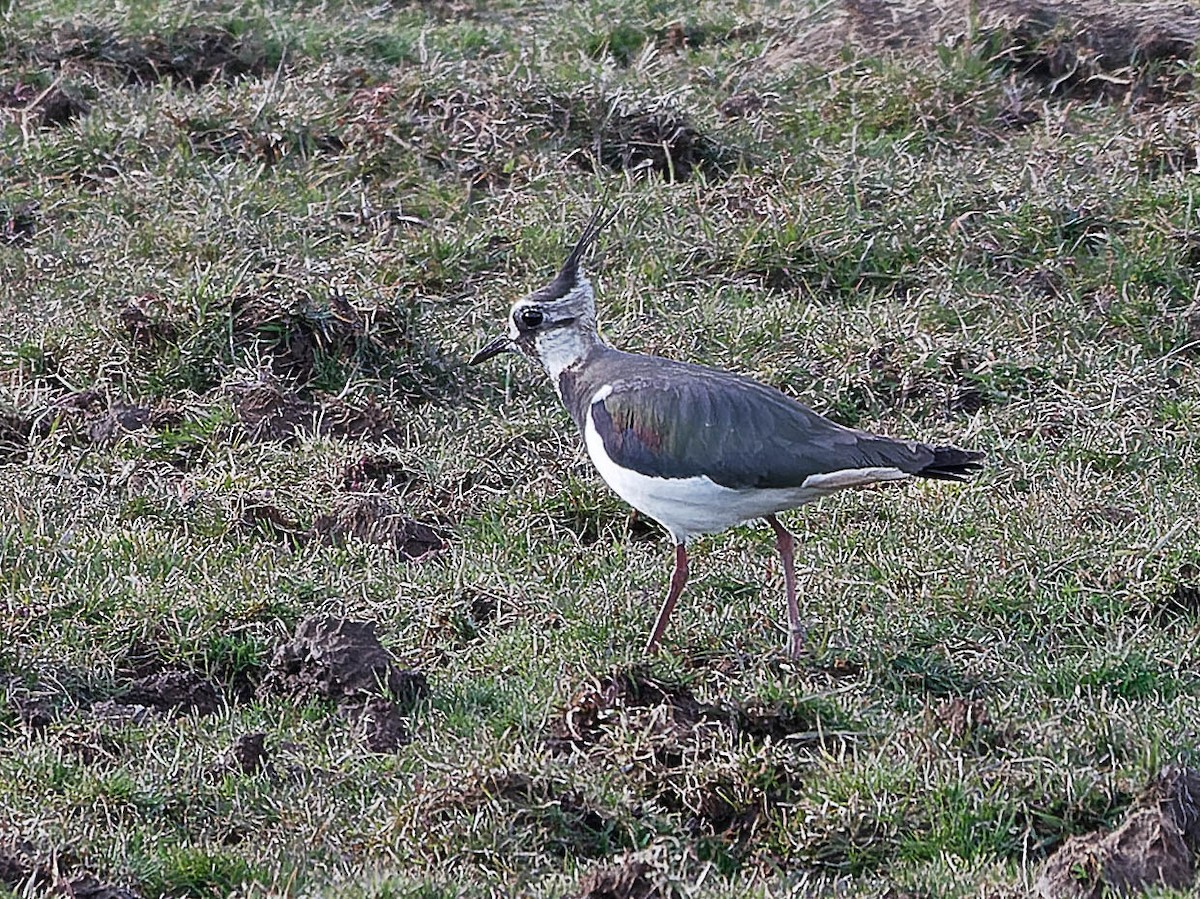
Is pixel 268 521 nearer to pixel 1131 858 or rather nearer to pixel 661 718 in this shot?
pixel 661 718

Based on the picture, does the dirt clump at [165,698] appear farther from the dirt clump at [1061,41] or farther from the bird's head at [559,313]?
the dirt clump at [1061,41]

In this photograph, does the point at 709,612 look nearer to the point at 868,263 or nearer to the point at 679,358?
the point at 679,358

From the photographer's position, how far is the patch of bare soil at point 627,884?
4.10 m

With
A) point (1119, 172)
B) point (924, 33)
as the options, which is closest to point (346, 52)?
point (924, 33)

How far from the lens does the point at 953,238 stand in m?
7.99

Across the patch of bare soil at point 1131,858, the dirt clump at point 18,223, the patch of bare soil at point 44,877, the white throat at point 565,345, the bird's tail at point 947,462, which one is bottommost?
the dirt clump at point 18,223

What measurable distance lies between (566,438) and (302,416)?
0.94 m

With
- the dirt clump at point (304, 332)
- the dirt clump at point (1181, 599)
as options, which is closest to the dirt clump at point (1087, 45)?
the dirt clump at point (304, 332)

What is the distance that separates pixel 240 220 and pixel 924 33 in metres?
3.68

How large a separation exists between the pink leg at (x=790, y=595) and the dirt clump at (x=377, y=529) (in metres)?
1.20

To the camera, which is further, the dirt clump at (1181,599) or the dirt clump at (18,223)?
the dirt clump at (18,223)

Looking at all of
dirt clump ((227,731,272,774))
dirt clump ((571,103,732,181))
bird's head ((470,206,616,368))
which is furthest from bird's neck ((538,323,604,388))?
dirt clump ((571,103,732,181))

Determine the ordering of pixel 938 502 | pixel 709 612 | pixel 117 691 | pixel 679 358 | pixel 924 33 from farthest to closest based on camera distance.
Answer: pixel 924 33, pixel 679 358, pixel 938 502, pixel 709 612, pixel 117 691

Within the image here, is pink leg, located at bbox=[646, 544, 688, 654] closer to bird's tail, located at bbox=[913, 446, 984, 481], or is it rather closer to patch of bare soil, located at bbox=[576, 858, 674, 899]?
bird's tail, located at bbox=[913, 446, 984, 481]
